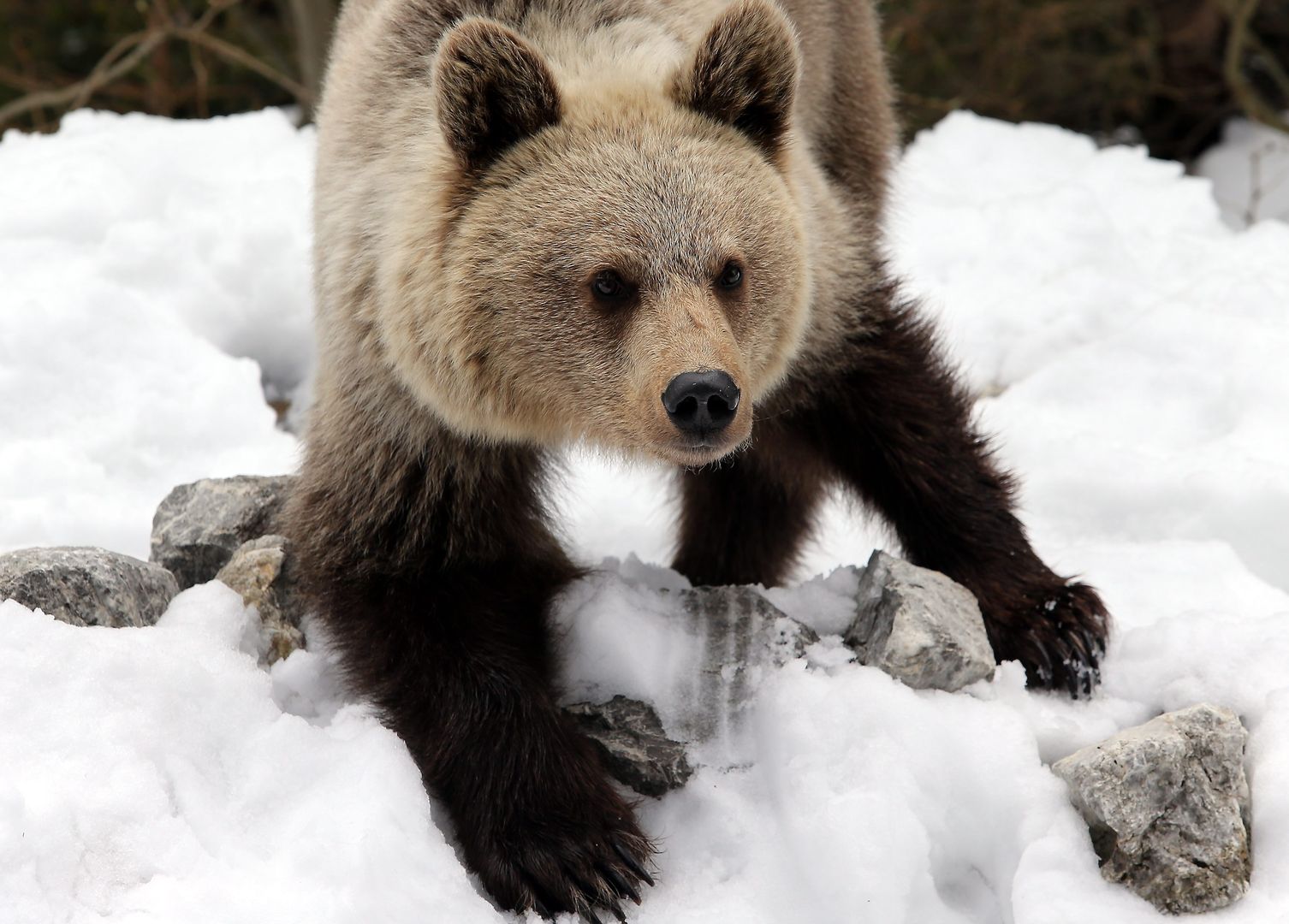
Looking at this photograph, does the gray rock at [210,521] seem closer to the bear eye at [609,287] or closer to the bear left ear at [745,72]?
the bear eye at [609,287]

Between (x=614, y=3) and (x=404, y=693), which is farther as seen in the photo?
(x=614, y=3)

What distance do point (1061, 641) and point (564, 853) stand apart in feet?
5.24

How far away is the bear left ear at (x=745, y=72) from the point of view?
378 centimetres

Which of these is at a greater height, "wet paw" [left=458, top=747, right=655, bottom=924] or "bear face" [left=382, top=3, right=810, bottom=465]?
"bear face" [left=382, top=3, right=810, bottom=465]

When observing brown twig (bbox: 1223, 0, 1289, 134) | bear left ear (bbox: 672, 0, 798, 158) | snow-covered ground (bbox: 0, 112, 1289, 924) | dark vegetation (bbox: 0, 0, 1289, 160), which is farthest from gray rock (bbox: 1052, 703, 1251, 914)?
brown twig (bbox: 1223, 0, 1289, 134)

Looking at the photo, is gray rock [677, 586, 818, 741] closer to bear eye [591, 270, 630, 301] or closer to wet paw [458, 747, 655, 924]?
wet paw [458, 747, 655, 924]

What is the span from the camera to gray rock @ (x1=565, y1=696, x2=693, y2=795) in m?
3.71

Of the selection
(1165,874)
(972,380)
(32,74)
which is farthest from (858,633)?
(32,74)

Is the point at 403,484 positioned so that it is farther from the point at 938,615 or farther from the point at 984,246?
the point at 984,246

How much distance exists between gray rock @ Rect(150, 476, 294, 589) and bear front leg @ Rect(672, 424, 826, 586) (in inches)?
59.3

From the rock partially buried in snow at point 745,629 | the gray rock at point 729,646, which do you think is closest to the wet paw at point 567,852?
the gray rock at point 729,646

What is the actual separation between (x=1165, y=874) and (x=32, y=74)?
1073 centimetres

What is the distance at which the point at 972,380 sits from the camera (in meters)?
6.57

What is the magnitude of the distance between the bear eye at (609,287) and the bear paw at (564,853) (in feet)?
3.95
